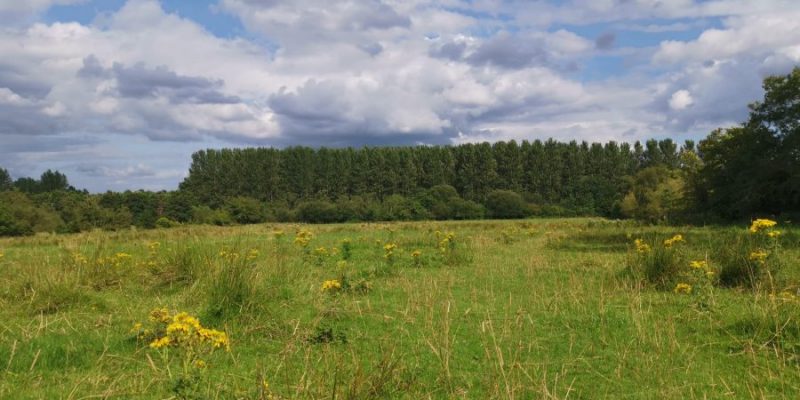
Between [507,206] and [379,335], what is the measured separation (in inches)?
2097

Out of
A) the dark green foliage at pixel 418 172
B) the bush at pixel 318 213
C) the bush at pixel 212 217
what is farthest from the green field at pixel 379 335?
the dark green foliage at pixel 418 172

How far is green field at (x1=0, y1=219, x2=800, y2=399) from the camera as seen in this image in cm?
380

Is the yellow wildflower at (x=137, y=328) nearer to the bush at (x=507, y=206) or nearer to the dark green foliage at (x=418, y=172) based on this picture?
the bush at (x=507, y=206)

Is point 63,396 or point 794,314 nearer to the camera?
point 63,396

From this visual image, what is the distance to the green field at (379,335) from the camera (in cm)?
A: 380

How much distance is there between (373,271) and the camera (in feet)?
32.2

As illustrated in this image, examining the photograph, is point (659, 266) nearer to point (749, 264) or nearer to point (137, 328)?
point (749, 264)

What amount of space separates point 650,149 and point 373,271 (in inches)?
2519

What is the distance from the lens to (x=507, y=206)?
2259 inches

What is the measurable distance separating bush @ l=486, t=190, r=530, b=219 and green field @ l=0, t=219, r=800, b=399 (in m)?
47.9

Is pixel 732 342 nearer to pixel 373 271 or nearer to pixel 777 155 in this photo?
pixel 373 271

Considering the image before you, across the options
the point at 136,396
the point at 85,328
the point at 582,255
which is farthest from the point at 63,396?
the point at 582,255

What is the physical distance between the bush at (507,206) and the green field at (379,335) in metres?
47.9

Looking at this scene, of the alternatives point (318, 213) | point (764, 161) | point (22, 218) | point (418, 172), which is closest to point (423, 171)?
point (418, 172)
